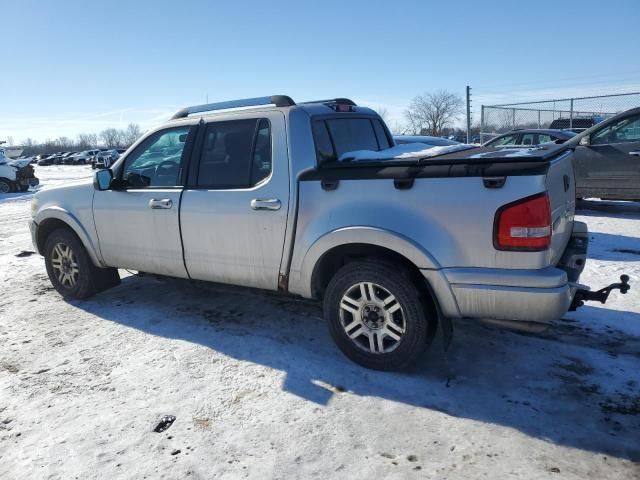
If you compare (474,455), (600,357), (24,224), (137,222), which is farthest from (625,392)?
(24,224)

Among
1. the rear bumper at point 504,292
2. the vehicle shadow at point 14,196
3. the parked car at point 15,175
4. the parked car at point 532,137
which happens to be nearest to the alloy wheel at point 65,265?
the rear bumper at point 504,292

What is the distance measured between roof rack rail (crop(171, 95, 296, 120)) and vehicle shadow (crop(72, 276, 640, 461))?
157 centimetres

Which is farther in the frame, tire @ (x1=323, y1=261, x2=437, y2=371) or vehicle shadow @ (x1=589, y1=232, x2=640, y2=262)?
vehicle shadow @ (x1=589, y1=232, x2=640, y2=262)

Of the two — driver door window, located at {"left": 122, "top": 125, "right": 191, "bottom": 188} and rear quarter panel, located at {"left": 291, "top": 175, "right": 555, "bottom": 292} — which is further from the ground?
driver door window, located at {"left": 122, "top": 125, "right": 191, "bottom": 188}

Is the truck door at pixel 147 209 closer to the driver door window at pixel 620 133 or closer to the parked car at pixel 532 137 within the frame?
the driver door window at pixel 620 133

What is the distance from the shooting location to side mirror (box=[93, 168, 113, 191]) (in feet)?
15.1

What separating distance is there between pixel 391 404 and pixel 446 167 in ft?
4.96

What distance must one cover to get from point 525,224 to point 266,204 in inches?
72.5

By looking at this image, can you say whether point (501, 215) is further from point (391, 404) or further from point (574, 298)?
point (391, 404)

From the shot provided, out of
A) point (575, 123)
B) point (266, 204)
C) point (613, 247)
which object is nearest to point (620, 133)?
point (613, 247)

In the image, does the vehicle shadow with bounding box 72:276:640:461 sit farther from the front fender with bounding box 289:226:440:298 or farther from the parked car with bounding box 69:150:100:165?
the parked car with bounding box 69:150:100:165

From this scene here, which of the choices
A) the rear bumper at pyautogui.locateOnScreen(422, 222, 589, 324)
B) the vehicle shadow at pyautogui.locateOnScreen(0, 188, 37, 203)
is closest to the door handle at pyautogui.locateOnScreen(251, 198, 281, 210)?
the rear bumper at pyautogui.locateOnScreen(422, 222, 589, 324)

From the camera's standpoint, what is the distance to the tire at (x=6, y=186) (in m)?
20.1

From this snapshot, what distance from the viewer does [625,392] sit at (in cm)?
312
